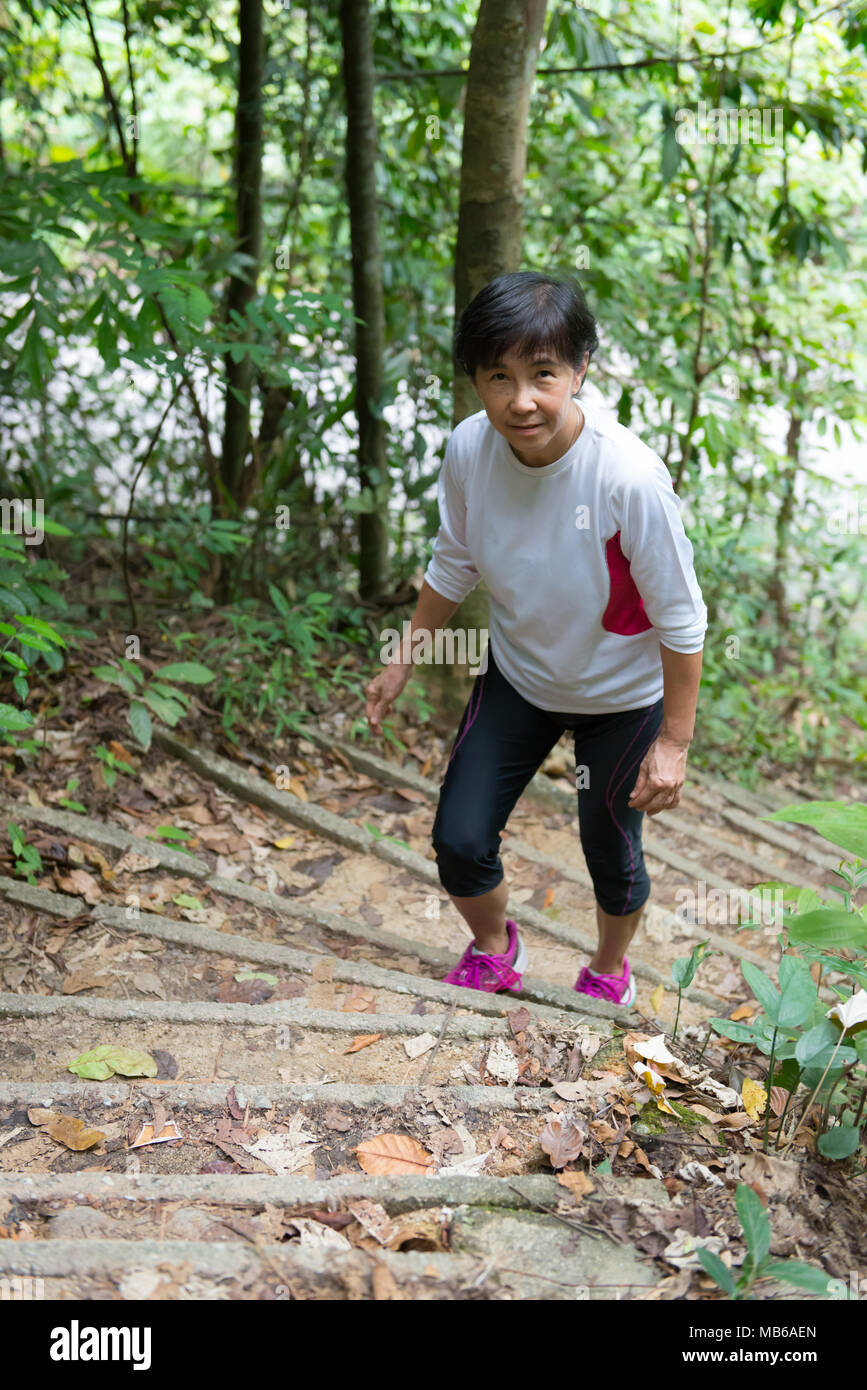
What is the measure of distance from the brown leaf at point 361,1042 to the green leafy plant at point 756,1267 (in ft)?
2.79

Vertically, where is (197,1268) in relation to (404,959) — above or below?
above

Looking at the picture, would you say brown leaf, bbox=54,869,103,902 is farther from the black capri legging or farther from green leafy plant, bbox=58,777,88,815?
the black capri legging

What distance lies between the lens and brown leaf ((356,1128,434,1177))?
5.65ft

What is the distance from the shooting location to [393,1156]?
174 cm

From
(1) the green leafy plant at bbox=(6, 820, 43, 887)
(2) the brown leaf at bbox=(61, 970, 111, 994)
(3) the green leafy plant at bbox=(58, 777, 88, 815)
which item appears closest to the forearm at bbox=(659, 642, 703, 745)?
(2) the brown leaf at bbox=(61, 970, 111, 994)

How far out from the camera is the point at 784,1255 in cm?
148

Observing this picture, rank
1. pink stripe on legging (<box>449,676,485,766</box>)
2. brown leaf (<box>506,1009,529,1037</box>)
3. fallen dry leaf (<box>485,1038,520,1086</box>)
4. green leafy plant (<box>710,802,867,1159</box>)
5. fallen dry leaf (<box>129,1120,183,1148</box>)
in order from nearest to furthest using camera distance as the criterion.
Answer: green leafy plant (<box>710,802,867,1159</box>) → fallen dry leaf (<box>129,1120,183,1148</box>) → fallen dry leaf (<box>485,1038,520,1086</box>) → brown leaf (<box>506,1009,529,1037</box>) → pink stripe on legging (<box>449,676,485,766</box>)

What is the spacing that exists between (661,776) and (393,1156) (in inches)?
34.0

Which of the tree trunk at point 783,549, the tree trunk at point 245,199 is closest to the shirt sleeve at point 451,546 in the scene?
the tree trunk at point 245,199

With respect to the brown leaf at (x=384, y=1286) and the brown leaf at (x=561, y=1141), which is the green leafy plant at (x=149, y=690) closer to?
the brown leaf at (x=561, y=1141)

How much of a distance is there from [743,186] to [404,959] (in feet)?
12.8

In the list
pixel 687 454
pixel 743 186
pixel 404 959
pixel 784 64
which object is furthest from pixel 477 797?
pixel 743 186

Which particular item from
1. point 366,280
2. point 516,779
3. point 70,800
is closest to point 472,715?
point 516,779
